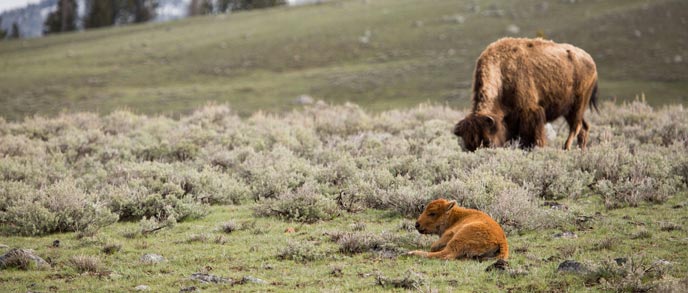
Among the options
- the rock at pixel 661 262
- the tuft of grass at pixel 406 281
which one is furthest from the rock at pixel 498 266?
the rock at pixel 661 262

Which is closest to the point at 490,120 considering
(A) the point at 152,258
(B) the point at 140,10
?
(A) the point at 152,258

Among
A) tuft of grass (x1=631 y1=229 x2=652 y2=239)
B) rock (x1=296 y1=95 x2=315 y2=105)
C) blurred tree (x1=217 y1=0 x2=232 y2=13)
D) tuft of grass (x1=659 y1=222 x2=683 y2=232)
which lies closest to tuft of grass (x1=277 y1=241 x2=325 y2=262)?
tuft of grass (x1=631 y1=229 x2=652 y2=239)

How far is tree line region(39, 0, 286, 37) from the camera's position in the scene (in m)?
72.4

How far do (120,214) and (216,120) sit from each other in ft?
32.4

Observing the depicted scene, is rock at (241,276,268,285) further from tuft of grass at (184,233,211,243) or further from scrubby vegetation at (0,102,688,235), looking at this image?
scrubby vegetation at (0,102,688,235)

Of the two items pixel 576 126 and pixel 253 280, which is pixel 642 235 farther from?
pixel 576 126

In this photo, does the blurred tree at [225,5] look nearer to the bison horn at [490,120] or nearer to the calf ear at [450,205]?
the bison horn at [490,120]

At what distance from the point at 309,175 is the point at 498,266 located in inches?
204

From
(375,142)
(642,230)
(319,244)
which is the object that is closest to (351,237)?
(319,244)

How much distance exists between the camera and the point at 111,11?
73.3 meters

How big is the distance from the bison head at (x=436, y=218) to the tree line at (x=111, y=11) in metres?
69.4

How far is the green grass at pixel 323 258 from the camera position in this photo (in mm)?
5582

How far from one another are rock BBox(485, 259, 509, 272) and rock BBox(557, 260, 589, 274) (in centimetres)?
49

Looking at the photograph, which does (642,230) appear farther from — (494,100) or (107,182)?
(107,182)
